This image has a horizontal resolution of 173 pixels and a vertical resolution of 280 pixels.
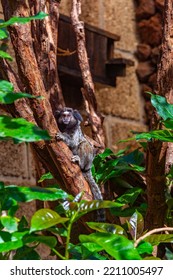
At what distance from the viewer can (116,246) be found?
1072 mm

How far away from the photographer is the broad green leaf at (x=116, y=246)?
1059 mm

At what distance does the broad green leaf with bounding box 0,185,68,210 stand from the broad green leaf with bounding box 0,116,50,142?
80mm

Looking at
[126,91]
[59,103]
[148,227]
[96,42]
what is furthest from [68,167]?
[126,91]

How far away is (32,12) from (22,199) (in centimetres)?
84

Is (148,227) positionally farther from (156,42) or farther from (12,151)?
(156,42)

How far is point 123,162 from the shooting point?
6.09ft

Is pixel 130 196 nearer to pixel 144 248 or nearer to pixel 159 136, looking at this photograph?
pixel 159 136

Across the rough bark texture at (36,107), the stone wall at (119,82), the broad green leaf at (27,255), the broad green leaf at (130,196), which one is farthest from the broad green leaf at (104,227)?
the stone wall at (119,82)

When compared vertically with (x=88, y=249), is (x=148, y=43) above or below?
above

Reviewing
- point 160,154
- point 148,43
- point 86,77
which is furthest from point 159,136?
point 148,43

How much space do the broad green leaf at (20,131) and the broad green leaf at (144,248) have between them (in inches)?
11.3

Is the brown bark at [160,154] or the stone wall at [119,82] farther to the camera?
the stone wall at [119,82]

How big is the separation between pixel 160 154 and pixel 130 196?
187 mm

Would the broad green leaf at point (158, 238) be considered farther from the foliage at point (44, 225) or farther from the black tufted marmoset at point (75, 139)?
the black tufted marmoset at point (75, 139)
